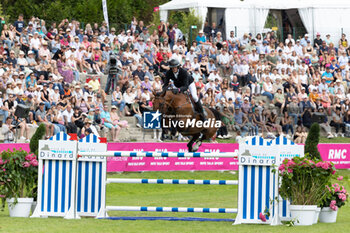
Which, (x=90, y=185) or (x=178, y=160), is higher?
(x=90, y=185)

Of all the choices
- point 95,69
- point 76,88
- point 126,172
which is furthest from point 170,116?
point 95,69

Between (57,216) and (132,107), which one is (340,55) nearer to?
(132,107)

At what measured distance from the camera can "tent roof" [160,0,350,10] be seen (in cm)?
3625

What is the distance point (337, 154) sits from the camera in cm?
2553

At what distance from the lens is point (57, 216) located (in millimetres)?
12344

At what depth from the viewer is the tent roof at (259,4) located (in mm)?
36250

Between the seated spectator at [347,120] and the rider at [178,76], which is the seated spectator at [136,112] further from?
the rider at [178,76]

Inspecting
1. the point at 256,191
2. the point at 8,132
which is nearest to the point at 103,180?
the point at 256,191

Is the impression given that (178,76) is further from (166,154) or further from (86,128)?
(86,128)

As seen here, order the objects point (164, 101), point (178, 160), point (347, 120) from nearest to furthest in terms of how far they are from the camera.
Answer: point (164, 101)
point (178, 160)
point (347, 120)

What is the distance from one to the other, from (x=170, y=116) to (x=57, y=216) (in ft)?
13.2

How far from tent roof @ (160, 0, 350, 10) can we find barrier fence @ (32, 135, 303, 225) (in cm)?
2431

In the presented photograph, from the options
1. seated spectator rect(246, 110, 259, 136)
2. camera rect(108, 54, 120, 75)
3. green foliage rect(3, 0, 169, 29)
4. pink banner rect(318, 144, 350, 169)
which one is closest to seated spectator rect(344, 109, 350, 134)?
pink banner rect(318, 144, 350, 169)

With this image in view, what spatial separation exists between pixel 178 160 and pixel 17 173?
1185cm
